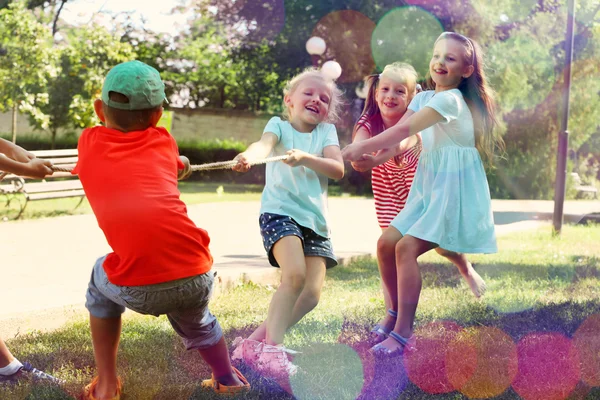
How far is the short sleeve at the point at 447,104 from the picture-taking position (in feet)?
13.3

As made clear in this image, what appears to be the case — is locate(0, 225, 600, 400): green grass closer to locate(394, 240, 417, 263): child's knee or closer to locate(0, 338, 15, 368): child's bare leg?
locate(0, 338, 15, 368): child's bare leg

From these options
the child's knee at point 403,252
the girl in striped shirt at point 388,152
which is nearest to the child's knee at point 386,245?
the girl in striped shirt at point 388,152

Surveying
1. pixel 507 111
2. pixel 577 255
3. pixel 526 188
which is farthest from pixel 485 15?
pixel 577 255

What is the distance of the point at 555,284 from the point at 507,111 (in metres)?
15.3

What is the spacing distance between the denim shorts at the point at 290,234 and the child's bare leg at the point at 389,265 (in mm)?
401

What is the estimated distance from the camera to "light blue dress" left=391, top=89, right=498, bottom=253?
163 inches

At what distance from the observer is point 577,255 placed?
8.50 metres

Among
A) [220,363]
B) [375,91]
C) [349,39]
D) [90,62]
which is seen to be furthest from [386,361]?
[349,39]

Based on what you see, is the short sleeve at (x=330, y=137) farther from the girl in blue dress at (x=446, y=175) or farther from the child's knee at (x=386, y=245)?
the child's knee at (x=386, y=245)

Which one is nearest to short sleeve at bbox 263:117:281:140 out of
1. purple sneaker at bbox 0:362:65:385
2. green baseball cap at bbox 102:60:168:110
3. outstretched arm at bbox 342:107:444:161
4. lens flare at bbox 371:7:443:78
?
outstretched arm at bbox 342:107:444:161

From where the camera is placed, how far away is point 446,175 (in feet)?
13.8

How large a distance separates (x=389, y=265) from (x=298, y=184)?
81 cm

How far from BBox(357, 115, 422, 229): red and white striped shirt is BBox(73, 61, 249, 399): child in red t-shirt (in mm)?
1984

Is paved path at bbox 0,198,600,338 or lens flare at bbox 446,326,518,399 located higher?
lens flare at bbox 446,326,518,399
